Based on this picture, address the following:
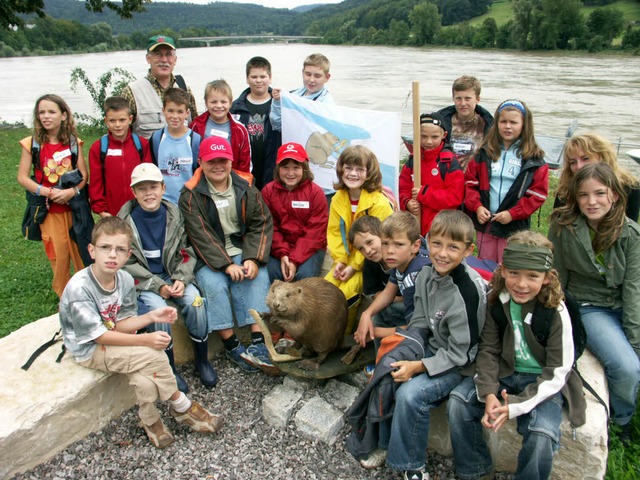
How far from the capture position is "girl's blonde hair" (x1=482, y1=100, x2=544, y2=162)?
13.6 feet

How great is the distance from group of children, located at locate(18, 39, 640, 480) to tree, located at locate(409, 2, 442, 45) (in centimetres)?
7569

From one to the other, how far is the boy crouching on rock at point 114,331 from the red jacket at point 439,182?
8.07 feet

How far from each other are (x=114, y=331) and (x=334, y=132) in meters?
3.10

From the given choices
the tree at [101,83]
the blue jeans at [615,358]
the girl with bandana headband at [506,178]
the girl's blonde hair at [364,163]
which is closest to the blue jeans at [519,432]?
the blue jeans at [615,358]

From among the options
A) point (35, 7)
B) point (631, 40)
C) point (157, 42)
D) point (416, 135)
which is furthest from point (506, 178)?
point (631, 40)

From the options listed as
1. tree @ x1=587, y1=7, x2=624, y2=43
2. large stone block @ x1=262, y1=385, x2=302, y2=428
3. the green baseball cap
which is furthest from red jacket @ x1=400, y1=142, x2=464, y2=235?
tree @ x1=587, y1=7, x2=624, y2=43

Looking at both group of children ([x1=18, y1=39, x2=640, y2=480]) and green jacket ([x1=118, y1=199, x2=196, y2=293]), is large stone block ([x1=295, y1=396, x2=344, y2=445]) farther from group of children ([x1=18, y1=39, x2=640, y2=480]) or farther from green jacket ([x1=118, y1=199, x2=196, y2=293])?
green jacket ([x1=118, y1=199, x2=196, y2=293])

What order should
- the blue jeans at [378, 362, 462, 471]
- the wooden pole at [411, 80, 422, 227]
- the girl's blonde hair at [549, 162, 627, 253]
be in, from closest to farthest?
the blue jeans at [378, 362, 462, 471], the girl's blonde hair at [549, 162, 627, 253], the wooden pole at [411, 80, 422, 227]

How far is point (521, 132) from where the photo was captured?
4.21 metres

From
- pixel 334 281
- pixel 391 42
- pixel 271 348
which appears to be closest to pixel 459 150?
pixel 334 281

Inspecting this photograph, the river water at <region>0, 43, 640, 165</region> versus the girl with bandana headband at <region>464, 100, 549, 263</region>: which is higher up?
the girl with bandana headband at <region>464, 100, 549, 263</region>

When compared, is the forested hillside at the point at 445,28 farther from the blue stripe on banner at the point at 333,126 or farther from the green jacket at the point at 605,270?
the green jacket at the point at 605,270

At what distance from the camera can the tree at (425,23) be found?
72.3m

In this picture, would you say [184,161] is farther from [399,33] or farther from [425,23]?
[399,33]
